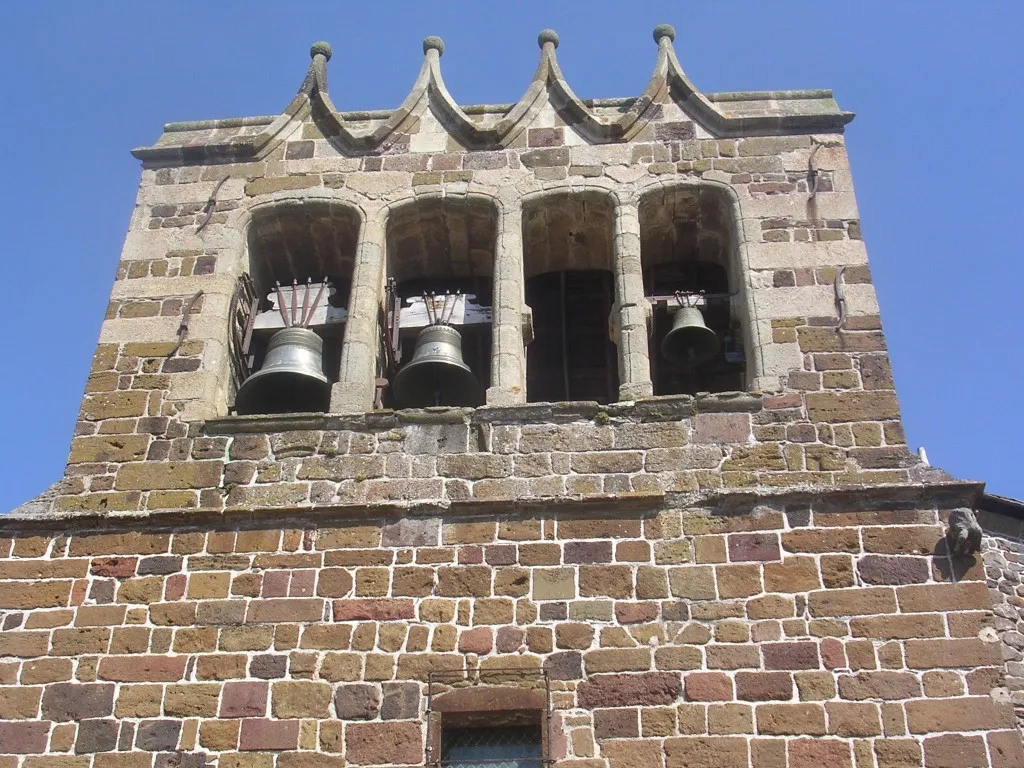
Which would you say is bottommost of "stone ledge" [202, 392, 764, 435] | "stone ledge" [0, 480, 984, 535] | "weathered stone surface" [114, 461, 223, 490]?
"stone ledge" [0, 480, 984, 535]

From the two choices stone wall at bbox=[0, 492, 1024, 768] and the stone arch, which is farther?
the stone arch

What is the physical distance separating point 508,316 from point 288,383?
1707 mm

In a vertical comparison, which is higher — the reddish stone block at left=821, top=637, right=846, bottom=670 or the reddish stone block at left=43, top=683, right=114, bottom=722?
the reddish stone block at left=821, top=637, right=846, bottom=670

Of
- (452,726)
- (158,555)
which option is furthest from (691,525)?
(158,555)

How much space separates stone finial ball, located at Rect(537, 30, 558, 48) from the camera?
12.5 metres

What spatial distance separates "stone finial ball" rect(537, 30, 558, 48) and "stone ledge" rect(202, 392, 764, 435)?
451 cm

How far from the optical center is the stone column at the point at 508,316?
9648mm

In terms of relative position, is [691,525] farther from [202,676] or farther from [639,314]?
[202,676]

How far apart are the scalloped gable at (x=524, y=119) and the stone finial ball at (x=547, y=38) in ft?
1.27

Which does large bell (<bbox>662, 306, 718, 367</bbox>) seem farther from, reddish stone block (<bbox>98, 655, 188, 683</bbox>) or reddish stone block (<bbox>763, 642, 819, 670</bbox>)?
reddish stone block (<bbox>98, 655, 188, 683</bbox>)

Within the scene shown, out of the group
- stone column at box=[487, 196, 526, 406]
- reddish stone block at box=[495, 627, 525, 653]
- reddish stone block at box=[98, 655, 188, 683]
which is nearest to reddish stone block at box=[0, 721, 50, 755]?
reddish stone block at box=[98, 655, 188, 683]

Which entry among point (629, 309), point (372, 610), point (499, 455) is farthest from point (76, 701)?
point (629, 309)

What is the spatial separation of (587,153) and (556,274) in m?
1.13

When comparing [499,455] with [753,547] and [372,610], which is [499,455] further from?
[753,547]
